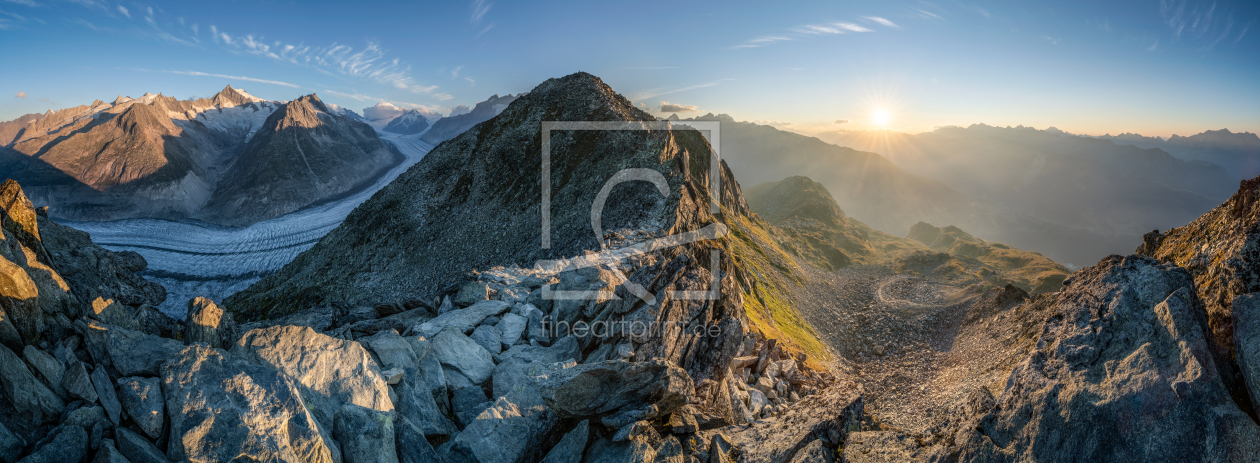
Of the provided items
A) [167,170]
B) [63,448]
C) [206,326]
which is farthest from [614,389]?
[167,170]

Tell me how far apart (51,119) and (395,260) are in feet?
967

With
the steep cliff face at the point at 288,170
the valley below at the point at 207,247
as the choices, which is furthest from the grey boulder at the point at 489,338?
the steep cliff face at the point at 288,170

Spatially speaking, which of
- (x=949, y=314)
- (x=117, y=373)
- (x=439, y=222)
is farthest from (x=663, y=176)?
(x=117, y=373)

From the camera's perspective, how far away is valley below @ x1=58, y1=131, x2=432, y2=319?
7806cm

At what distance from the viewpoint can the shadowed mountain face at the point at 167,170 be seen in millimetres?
121688

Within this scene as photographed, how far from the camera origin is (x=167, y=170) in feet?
454

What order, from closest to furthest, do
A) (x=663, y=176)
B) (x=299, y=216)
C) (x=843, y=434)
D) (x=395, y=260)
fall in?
(x=843, y=434)
(x=663, y=176)
(x=395, y=260)
(x=299, y=216)

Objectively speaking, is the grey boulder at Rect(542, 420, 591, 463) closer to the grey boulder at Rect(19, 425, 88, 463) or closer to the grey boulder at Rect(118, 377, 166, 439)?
the grey boulder at Rect(118, 377, 166, 439)

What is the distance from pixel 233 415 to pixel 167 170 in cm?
19823

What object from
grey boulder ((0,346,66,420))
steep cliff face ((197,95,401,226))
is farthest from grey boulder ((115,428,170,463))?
steep cliff face ((197,95,401,226))

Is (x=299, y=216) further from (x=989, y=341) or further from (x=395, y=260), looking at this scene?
(x=989, y=341)

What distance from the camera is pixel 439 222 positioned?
165 feet

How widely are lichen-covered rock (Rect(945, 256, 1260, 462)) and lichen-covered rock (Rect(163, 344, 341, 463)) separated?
1774 centimetres
